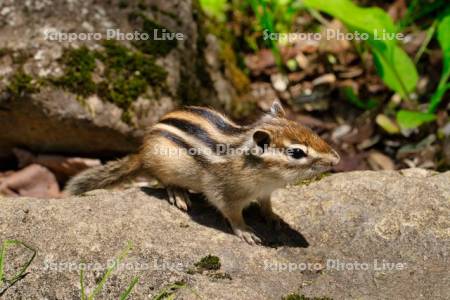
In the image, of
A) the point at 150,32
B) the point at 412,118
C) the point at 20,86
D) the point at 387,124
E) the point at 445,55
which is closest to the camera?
the point at 20,86

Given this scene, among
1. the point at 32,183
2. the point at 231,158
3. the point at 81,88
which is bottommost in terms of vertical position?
the point at 32,183

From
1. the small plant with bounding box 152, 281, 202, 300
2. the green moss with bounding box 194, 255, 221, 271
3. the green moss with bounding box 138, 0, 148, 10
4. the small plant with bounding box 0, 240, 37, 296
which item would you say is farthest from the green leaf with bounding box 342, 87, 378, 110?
the small plant with bounding box 0, 240, 37, 296

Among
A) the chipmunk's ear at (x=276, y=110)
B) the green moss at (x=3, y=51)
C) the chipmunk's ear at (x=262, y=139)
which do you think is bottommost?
the chipmunk's ear at (x=262, y=139)

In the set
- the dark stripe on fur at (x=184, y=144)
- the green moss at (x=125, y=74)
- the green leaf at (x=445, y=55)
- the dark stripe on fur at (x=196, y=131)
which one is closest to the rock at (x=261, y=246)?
the dark stripe on fur at (x=184, y=144)

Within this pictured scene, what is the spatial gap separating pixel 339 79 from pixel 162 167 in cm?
315

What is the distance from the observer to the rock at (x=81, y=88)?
5898mm

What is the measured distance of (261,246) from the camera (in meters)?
4.53

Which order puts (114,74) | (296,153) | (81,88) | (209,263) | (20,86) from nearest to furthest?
(209,263), (296,153), (20,86), (81,88), (114,74)

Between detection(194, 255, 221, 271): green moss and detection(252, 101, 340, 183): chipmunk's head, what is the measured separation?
2.47ft

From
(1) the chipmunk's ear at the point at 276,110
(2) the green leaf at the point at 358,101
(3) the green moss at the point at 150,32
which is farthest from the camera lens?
(2) the green leaf at the point at 358,101

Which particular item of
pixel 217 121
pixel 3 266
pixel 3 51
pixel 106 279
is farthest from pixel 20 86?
pixel 106 279

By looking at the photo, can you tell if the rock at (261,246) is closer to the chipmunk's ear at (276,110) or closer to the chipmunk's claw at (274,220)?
the chipmunk's claw at (274,220)

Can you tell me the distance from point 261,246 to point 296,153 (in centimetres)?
68

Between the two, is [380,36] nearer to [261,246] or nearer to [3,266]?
[261,246]
